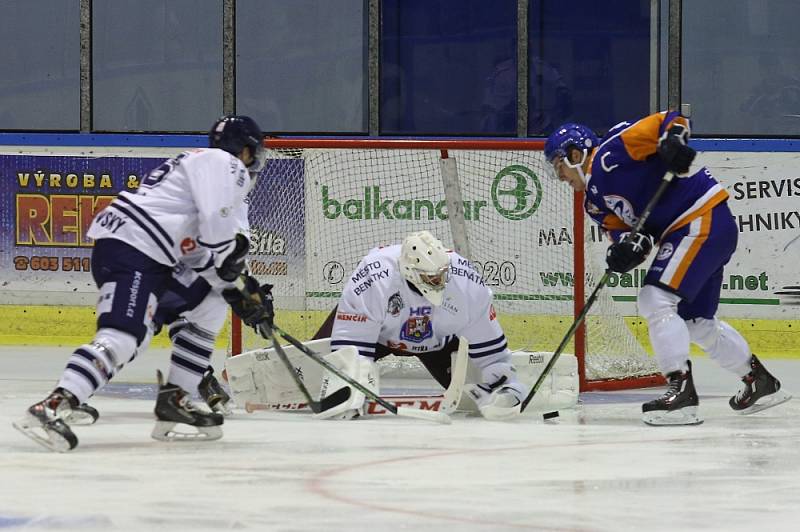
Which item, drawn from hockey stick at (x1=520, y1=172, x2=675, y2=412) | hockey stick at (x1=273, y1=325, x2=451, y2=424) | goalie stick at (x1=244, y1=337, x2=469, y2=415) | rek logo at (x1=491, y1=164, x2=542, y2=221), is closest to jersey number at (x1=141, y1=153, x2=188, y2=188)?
hockey stick at (x1=273, y1=325, x2=451, y2=424)

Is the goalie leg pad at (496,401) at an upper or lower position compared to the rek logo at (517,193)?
lower

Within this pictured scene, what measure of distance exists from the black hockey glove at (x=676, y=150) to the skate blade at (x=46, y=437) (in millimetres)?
2081

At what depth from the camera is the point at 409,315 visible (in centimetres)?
509

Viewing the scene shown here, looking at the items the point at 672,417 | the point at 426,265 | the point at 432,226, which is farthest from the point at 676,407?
the point at 432,226

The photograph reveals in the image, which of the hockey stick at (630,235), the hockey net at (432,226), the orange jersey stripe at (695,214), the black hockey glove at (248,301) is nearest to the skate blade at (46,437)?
the black hockey glove at (248,301)

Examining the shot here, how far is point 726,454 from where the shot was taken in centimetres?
415

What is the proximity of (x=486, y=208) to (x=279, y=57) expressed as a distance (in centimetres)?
242

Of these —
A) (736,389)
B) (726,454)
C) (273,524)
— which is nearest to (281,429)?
(726,454)

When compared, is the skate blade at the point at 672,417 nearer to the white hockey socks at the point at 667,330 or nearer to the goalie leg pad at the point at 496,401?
the white hockey socks at the point at 667,330

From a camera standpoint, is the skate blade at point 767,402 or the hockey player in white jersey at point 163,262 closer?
the hockey player in white jersey at point 163,262

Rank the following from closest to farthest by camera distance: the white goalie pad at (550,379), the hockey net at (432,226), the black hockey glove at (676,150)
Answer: the black hockey glove at (676,150) → the white goalie pad at (550,379) → the hockey net at (432,226)

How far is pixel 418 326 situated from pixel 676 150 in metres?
1.04

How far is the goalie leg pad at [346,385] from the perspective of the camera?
495cm

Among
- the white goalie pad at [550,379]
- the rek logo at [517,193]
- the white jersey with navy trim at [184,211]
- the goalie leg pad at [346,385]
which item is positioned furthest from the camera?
the rek logo at [517,193]
